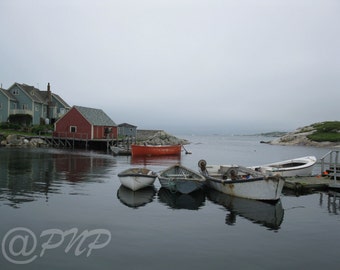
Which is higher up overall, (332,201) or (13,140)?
(13,140)

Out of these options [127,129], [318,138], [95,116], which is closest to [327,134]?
[318,138]

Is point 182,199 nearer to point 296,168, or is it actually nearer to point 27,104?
point 296,168

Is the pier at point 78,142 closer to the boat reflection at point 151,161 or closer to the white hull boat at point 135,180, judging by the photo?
the boat reflection at point 151,161

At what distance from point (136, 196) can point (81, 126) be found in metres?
41.9

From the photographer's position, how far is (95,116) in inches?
2319

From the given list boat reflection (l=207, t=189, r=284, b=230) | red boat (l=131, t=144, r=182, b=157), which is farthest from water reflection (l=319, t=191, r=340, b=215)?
red boat (l=131, t=144, r=182, b=157)

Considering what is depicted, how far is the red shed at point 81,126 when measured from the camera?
183 ft

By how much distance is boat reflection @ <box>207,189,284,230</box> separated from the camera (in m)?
12.6

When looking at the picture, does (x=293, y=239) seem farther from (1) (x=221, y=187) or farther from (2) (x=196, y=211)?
(1) (x=221, y=187)

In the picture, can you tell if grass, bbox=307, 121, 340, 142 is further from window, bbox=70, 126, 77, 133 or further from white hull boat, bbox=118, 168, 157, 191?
white hull boat, bbox=118, 168, 157, 191

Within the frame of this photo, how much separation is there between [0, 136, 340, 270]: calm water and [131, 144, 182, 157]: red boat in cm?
2722

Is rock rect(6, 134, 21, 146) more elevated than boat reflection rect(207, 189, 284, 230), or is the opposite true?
rock rect(6, 134, 21, 146)

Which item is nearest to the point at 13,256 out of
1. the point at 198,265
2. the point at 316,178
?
the point at 198,265

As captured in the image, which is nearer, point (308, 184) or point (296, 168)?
point (308, 184)
